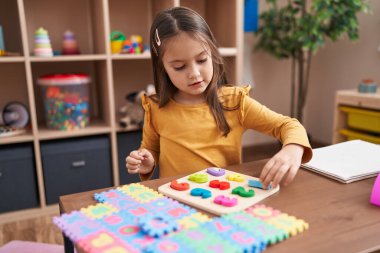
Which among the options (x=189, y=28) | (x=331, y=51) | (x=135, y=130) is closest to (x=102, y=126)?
(x=135, y=130)

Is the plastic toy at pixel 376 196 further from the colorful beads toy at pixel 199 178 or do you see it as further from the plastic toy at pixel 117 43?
the plastic toy at pixel 117 43

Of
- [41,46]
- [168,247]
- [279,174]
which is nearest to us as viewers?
[168,247]

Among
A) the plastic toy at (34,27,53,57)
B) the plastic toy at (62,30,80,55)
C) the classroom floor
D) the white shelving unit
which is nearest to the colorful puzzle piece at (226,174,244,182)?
the classroom floor

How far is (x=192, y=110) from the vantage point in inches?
38.7

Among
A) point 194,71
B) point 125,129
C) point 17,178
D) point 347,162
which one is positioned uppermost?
point 194,71

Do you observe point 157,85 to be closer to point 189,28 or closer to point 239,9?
point 189,28

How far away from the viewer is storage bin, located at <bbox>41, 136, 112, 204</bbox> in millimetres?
1735

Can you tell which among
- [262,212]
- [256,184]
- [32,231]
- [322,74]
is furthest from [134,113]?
[322,74]

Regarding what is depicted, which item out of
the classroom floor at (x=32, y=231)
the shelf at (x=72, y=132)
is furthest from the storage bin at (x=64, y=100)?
the classroom floor at (x=32, y=231)

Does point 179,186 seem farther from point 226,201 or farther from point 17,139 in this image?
point 17,139

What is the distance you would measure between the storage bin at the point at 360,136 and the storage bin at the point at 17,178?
65.8 inches

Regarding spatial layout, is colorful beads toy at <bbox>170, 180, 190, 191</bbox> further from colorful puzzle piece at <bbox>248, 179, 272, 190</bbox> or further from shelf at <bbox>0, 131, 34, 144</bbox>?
shelf at <bbox>0, 131, 34, 144</bbox>

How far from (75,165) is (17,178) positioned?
0.26 m

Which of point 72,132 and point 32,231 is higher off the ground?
point 72,132
